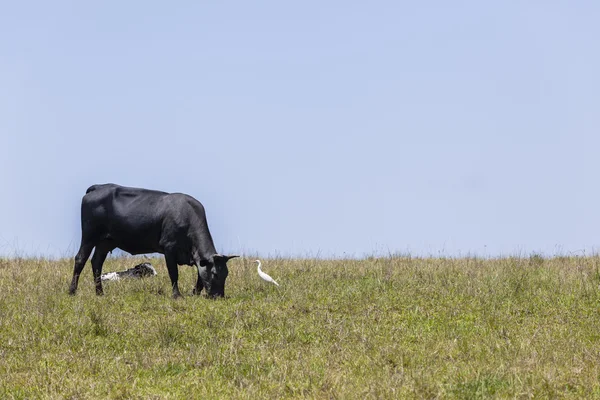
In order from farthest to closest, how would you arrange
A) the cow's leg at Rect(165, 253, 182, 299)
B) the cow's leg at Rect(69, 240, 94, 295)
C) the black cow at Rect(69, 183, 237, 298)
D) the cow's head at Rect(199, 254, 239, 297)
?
the cow's leg at Rect(69, 240, 94, 295)
the black cow at Rect(69, 183, 237, 298)
the cow's leg at Rect(165, 253, 182, 299)
the cow's head at Rect(199, 254, 239, 297)

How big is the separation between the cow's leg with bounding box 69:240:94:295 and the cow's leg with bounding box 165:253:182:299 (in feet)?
6.69

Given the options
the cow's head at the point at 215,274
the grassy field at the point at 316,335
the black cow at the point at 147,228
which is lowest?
the grassy field at the point at 316,335

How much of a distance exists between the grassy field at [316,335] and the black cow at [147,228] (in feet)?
2.28

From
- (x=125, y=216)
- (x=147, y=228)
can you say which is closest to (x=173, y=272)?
(x=147, y=228)

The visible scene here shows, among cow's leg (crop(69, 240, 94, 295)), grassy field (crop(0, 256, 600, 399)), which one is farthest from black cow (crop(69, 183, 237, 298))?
grassy field (crop(0, 256, 600, 399))

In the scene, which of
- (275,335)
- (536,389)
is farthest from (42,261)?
(536,389)

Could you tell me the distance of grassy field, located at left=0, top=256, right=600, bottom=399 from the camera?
30.7 feet

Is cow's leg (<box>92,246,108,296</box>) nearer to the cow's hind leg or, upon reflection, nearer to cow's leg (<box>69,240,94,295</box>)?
the cow's hind leg

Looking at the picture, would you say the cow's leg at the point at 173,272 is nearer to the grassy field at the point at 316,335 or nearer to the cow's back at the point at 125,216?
the grassy field at the point at 316,335

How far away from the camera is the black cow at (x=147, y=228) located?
56.3ft

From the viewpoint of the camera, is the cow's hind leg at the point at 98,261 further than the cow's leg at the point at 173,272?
Yes

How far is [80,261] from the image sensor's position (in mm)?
17859

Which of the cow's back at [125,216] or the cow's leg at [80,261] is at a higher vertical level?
the cow's back at [125,216]

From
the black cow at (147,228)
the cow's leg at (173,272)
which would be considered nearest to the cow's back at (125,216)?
the black cow at (147,228)
